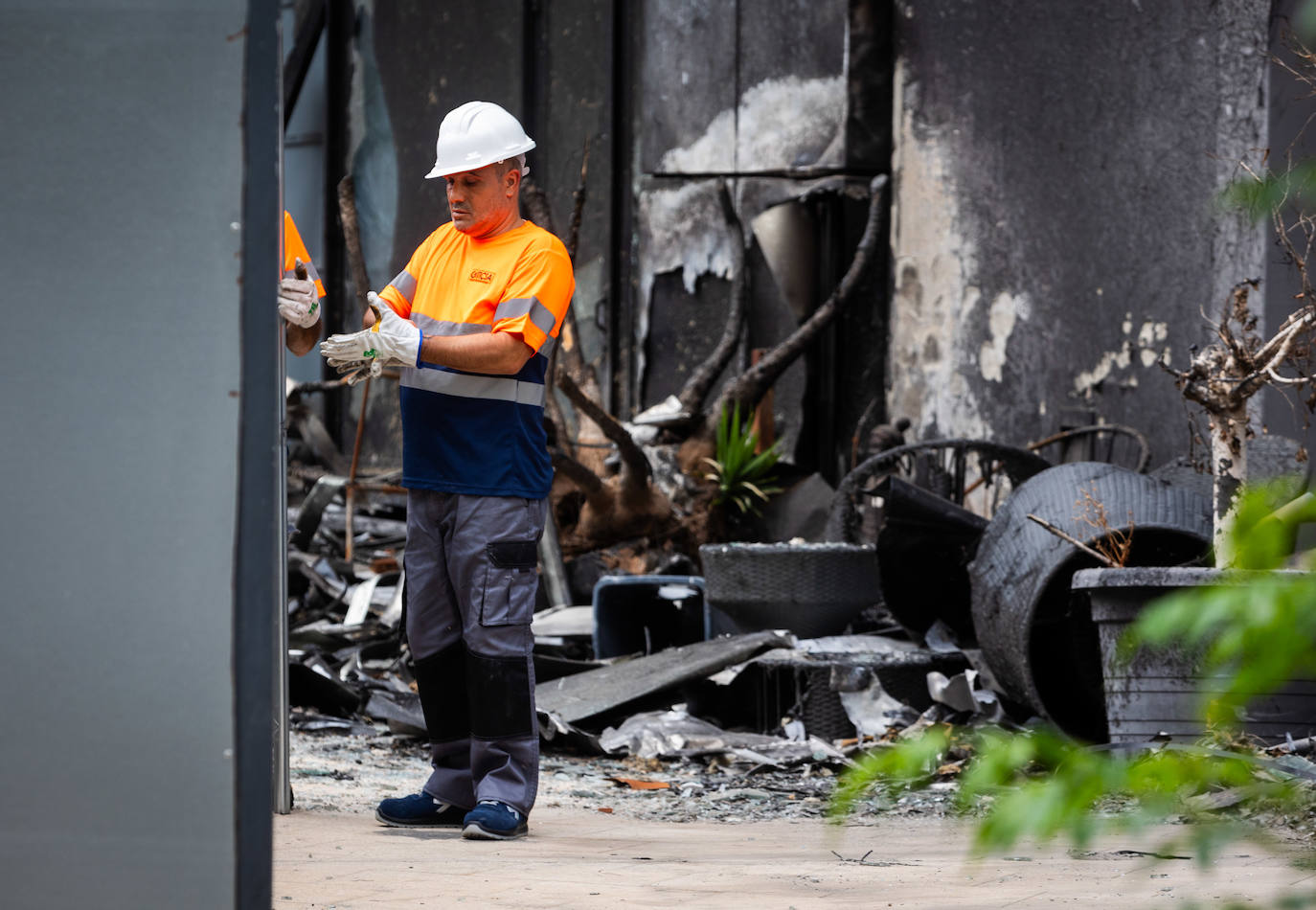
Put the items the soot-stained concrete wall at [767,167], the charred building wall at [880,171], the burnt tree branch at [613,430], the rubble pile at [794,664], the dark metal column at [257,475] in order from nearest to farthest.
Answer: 1. the dark metal column at [257,475]
2. the rubble pile at [794,664]
3. the charred building wall at [880,171]
4. the burnt tree branch at [613,430]
5. the soot-stained concrete wall at [767,167]

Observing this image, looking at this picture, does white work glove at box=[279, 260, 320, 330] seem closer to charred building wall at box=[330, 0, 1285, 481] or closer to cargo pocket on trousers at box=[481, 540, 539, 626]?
cargo pocket on trousers at box=[481, 540, 539, 626]

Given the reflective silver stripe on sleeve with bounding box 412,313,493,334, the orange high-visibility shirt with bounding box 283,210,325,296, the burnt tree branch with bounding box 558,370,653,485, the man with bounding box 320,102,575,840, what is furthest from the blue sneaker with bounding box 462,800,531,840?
the burnt tree branch with bounding box 558,370,653,485

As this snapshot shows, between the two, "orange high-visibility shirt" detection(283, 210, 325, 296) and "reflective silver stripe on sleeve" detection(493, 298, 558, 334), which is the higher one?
"orange high-visibility shirt" detection(283, 210, 325, 296)

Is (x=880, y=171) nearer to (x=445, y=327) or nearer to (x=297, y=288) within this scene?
(x=445, y=327)

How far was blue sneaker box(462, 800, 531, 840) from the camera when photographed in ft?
12.8

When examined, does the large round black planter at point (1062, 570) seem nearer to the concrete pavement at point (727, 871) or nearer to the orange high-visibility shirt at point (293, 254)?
the concrete pavement at point (727, 871)

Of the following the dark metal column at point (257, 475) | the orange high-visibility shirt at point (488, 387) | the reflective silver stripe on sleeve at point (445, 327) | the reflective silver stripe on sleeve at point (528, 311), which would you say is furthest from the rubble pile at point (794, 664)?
the dark metal column at point (257, 475)

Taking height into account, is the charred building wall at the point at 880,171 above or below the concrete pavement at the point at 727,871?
above

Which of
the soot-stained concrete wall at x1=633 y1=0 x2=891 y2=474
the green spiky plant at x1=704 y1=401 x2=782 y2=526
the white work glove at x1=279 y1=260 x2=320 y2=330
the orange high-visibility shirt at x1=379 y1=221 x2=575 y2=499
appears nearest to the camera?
the white work glove at x1=279 y1=260 x2=320 y2=330

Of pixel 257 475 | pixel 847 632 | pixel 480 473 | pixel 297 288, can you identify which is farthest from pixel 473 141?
pixel 847 632

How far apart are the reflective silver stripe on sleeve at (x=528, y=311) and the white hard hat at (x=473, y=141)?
40 cm

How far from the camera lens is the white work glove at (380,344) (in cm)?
370

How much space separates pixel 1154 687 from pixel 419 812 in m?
2.22

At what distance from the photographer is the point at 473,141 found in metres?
4.09
